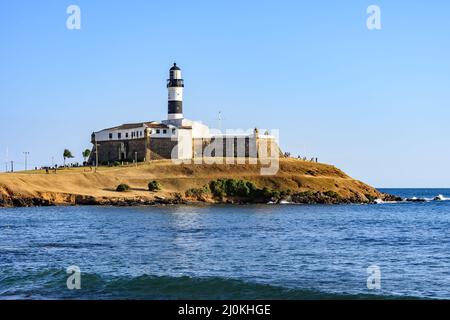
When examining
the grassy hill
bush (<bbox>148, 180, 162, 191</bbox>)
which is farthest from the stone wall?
bush (<bbox>148, 180, 162, 191</bbox>)

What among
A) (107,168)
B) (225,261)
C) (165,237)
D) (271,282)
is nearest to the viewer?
(271,282)

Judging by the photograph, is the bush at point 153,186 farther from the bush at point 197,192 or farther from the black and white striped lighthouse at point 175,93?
the black and white striped lighthouse at point 175,93

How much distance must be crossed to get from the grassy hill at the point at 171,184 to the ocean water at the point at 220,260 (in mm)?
30739

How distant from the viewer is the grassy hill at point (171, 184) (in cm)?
8806

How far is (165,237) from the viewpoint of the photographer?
150 feet

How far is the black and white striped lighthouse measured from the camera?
114000 mm

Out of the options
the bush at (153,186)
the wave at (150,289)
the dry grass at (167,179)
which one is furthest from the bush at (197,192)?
the wave at (150,289)

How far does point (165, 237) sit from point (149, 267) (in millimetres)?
15692

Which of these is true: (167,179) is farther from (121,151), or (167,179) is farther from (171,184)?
(121,151)

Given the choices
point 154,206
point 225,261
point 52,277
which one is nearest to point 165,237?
point 225,261

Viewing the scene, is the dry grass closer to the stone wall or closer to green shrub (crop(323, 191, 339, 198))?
green shrub (crop(323, 191, 339, 198))

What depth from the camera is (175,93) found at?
376 feet

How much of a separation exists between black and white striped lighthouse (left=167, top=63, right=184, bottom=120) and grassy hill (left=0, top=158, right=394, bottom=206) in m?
9.14
